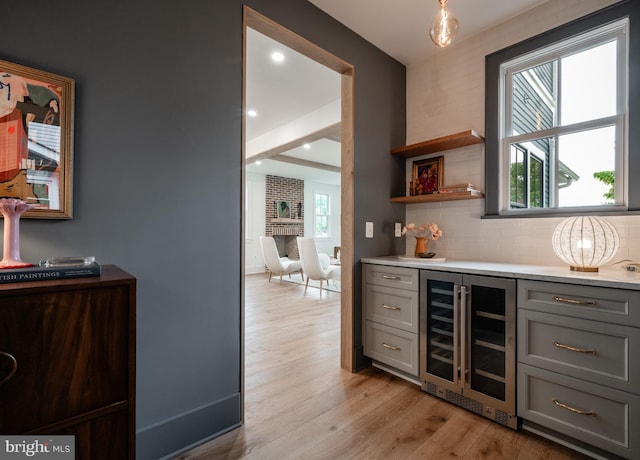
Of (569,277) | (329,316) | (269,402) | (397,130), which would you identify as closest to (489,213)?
(569,277)

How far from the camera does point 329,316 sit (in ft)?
13.7

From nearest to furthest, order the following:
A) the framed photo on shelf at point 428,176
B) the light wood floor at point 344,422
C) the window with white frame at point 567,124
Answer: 1. the light wood floor at point 344,422
2. the window with white frame at point 567,124
3. the framed photo on shelf at point 428,176

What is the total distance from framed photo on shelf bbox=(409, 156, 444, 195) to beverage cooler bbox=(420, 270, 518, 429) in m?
0.97

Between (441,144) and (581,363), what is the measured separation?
1779 mm

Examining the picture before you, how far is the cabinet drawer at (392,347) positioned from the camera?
2.28m

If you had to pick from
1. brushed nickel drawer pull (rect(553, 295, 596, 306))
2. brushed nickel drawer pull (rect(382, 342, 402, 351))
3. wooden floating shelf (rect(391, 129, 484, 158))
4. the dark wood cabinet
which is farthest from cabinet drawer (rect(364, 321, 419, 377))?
the dark wood cabinet

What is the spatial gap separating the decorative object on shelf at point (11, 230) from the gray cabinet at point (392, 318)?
82.4 inches

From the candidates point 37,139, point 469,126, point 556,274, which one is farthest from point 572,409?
point 37,139

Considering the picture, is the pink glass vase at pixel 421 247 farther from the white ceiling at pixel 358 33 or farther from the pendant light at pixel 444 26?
the white ceiling at pixel 358 33

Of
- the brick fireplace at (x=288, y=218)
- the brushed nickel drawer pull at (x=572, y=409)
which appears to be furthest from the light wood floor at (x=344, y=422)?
the brick fireplace at (x=288, y=218)

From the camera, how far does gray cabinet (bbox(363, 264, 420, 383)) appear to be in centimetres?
228

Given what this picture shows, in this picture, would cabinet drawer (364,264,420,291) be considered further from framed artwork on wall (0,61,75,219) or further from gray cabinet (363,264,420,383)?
framed artwork on wall (0,61,75,219)

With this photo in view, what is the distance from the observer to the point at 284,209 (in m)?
9.12

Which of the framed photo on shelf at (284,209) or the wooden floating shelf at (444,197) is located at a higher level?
the framed photo on shelf at (284,209)
